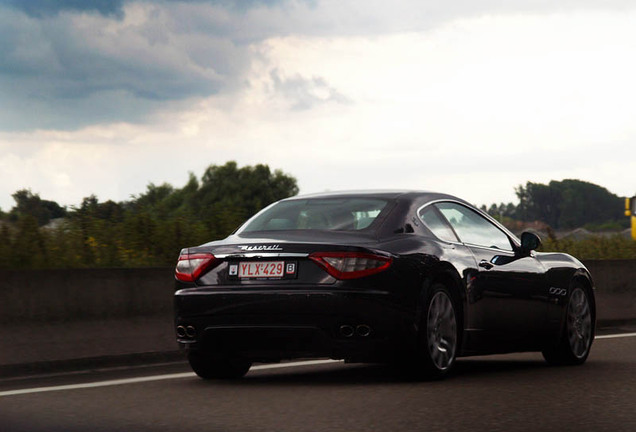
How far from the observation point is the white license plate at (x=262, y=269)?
9211 millimetres

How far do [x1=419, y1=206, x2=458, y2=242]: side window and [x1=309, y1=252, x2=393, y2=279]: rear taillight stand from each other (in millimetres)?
1010

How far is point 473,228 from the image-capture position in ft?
34.9

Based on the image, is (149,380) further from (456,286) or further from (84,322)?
(456,286)

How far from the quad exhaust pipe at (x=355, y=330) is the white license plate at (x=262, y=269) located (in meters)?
0.59

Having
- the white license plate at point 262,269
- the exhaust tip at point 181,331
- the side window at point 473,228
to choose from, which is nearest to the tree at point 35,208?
the exhaust tip at point 181,331

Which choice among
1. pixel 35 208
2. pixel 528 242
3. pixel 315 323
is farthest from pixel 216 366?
pixel 35 208

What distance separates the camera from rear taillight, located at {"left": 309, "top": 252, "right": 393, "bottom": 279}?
9.09 metres

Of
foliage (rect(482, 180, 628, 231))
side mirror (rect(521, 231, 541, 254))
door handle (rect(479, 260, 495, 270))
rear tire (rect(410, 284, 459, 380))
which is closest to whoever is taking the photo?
rear tire (rect(410, 284, 459, 380))

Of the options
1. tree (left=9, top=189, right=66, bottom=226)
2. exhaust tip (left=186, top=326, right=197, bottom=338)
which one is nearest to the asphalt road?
exhaust tip (left=186, top=326, right=197, bottom=338)

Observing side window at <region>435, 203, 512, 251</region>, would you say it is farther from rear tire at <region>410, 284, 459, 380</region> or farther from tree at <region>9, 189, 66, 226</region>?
tree at <region>9, 189, 66, 226</region>

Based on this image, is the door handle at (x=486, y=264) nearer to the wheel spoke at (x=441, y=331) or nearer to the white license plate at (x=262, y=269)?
the wheel spoke at (x=441, y=331)

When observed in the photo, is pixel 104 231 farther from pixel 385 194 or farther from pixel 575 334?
pixel 575 334

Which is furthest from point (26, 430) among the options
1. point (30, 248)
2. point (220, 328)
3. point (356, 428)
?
point (30, 248)

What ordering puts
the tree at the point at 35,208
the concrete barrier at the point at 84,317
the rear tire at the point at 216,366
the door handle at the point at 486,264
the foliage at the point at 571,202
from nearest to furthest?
1. the rear tire at the point at 216,366
2. the door handle at the point at 486,264
3. the concrete barrier at the point at 84,317
4. the tree at the point at 35,208
5. the foliage at the point at 571,202
